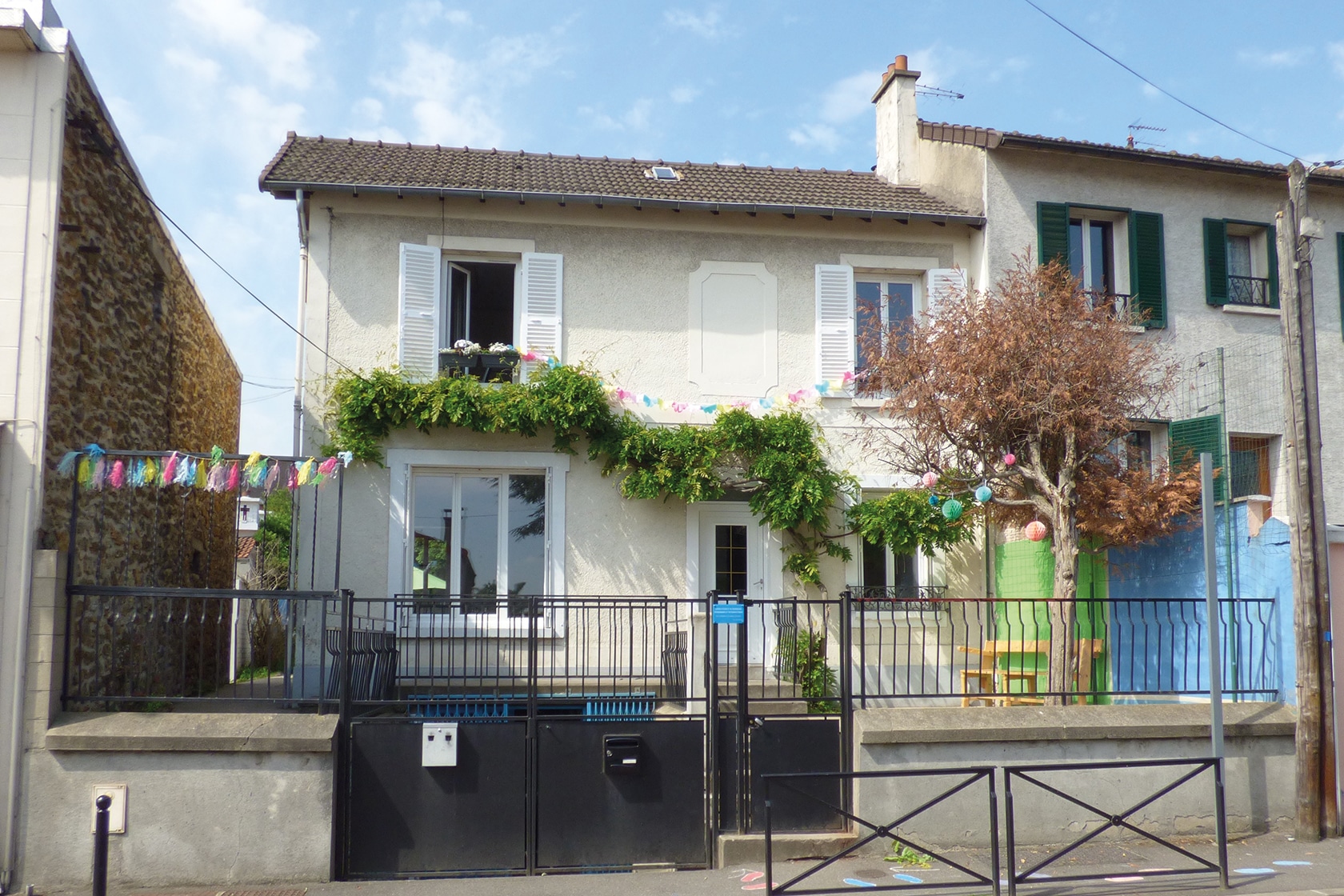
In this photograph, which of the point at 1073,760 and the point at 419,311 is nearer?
the point at 1073,760

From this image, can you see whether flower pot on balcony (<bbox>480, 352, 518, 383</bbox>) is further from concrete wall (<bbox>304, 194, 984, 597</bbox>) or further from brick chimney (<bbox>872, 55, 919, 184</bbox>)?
brick chimney (<bbox>872, 55, 919, 184</bbox>)

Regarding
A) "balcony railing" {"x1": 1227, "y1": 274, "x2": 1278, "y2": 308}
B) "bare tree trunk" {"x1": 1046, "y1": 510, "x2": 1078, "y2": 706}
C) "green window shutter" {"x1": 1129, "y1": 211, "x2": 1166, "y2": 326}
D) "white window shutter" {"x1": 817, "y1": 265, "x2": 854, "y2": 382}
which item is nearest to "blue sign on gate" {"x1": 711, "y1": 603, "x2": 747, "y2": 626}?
"bare tree trunk" {"x1": 1046, "y1": 510, "x2": 1078, "y2": 706}

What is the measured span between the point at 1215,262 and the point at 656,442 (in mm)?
7320

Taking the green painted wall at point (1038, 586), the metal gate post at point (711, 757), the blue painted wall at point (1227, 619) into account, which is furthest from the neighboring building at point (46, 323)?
the green painted wall at point (1038, 586)

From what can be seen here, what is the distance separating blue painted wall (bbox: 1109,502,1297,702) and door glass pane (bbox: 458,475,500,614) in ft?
21.2

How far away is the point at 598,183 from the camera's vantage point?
12.8 metres

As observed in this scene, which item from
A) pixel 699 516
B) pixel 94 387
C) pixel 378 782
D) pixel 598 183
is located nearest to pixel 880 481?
pixel 699 516

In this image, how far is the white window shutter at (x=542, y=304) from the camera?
12.2 m

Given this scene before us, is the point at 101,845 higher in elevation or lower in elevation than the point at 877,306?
lower

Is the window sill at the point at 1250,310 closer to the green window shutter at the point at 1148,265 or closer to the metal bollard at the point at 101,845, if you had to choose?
the green window shutter at the point at 1148,265

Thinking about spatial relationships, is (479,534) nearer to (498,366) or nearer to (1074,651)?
(498,366)

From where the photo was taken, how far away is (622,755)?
7906 mm

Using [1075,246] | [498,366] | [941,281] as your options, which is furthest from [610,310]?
[1075,246]

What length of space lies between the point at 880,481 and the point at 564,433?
12.3 ft
